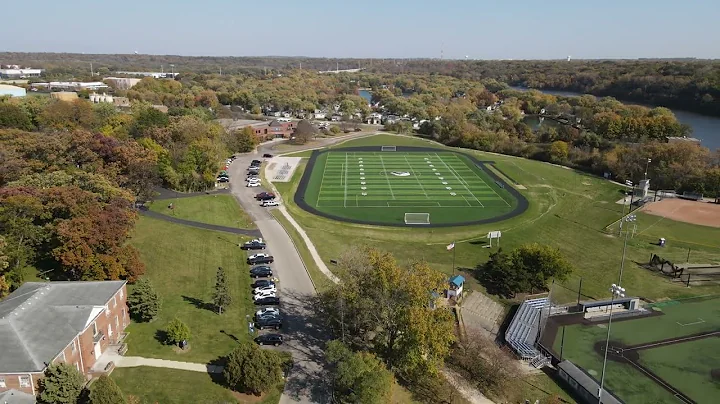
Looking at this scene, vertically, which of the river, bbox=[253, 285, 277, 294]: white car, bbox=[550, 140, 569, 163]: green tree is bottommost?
bbox=[253, 285, 277, 294]: white car

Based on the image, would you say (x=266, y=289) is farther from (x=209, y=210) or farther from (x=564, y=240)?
(x=564, y=240)

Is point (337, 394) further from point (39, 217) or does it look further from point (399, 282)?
point (39, 217)

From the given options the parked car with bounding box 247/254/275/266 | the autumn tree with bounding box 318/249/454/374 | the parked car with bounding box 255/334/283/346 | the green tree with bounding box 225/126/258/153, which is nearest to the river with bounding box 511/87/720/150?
the green tree with bounding box 225/126/258/153

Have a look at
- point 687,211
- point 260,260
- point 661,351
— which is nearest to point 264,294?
point 260,260

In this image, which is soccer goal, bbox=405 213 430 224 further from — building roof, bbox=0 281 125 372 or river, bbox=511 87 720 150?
river, bbox=511 87 720 150

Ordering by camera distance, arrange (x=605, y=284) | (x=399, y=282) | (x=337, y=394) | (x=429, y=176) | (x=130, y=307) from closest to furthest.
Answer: (x=337, y=394) → (x=399, y=282) → (x=130, y=307) → (x=605, y=284) → (x=429, y=176)

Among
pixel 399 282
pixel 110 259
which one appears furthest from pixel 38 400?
pixel 399 282
